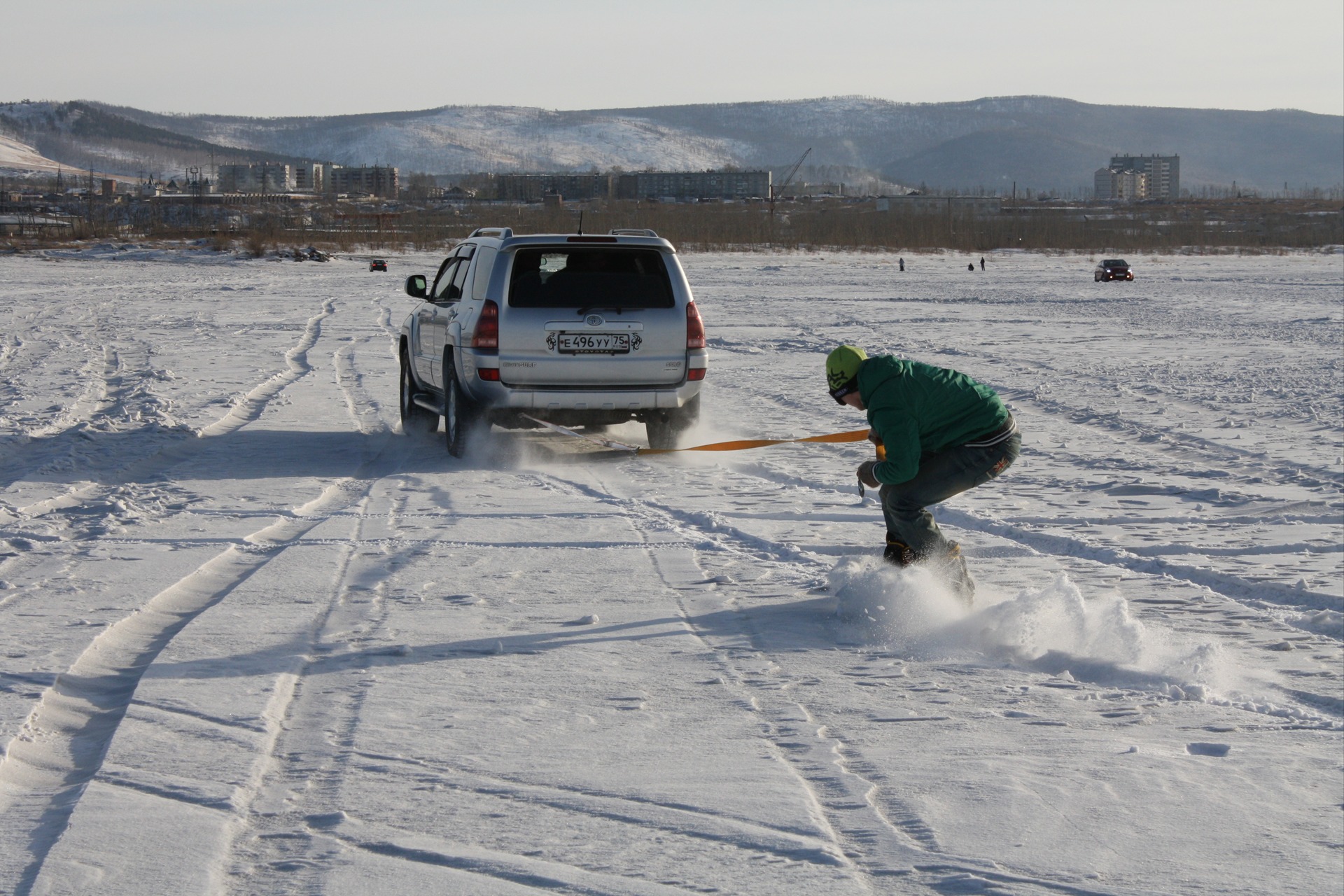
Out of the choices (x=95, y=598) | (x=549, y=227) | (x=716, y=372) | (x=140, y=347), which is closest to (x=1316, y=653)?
(x=95, y=598)

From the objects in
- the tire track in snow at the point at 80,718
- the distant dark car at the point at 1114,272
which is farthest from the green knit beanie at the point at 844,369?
the distant dark car at the point at 1114,272

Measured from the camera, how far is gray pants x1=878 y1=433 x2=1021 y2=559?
6.34m

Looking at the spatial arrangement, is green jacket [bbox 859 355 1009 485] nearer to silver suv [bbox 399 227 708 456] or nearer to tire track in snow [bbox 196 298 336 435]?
silver suv [bbox 399 227 708 456]

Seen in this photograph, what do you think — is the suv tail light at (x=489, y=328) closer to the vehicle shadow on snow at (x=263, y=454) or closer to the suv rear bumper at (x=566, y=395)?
the suv rear bumper at (x=566, y=395)

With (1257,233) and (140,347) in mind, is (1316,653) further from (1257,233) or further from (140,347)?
(1257,233)

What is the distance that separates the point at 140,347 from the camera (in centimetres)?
2109

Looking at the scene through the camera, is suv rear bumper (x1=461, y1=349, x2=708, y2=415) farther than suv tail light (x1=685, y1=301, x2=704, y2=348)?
No

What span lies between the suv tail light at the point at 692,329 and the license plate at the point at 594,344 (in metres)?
0.49

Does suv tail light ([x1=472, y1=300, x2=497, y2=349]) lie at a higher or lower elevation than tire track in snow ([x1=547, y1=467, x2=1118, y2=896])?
higher

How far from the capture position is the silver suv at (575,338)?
1088 centimetres

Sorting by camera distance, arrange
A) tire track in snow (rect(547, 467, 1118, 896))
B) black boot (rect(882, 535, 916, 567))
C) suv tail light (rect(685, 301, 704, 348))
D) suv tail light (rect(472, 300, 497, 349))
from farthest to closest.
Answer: suv tail light (rect(685, 301, 704, 348)) → suv tail light (rect(472, 300, 497, 349)) → black boot (rect(882, 535, 916, 567)) → tire track in snow (rect(547, 467, 1118, 896))

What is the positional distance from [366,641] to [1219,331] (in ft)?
76.1

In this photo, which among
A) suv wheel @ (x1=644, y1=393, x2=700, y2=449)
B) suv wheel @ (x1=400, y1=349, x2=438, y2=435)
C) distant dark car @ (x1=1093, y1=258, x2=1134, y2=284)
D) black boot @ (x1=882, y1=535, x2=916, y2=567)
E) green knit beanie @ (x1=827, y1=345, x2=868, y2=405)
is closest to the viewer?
green knit beanie @ (x1=827, y1=345, x2=868, y2=405)

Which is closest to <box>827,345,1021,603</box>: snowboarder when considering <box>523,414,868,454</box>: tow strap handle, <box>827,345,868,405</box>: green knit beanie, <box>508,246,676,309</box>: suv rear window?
<box>827,345,868,405</box>: green knit beanie
